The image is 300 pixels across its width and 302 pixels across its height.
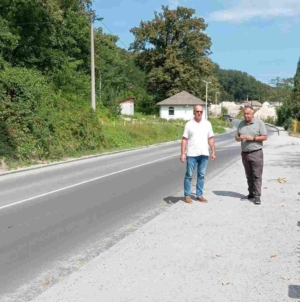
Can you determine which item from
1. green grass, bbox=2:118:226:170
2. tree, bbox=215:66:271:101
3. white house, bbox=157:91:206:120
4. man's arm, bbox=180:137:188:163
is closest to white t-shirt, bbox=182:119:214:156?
→ man's arm, bbox=180:137:188:163

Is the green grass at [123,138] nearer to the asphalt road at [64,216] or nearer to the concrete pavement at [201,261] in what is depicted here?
the asphalt road at [64,216]

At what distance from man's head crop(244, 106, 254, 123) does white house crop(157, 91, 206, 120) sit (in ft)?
217

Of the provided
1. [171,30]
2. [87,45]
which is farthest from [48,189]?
[171,30]

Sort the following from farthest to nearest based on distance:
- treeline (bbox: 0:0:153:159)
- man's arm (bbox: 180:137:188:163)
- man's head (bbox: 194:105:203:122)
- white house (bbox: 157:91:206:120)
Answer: white house (bbox: 157:91:206:120) < treeline (bbox: 0:0:153:159) < man's arm (bbox: 180:137:188:163) < man's head (bbox: 194:105:203:122)

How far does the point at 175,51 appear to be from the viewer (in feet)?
255

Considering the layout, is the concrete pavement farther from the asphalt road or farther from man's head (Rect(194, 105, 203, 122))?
man's head (Rect(194, 105, 203, 122))

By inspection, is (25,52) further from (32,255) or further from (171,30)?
(171,30)

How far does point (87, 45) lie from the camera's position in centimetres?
4344

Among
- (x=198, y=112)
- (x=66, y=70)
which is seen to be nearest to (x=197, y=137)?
(x=198, y=112)

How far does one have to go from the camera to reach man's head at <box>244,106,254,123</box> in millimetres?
8539

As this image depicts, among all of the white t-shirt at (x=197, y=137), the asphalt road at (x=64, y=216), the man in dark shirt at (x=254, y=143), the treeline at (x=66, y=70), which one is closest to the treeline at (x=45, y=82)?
the treeline at (x=66, y=70)

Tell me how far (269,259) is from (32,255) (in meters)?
3.03

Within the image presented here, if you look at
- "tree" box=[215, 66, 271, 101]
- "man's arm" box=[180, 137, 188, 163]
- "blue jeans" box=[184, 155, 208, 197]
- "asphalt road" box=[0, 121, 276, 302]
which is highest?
"tree" box=[215, 66, 271, 101]

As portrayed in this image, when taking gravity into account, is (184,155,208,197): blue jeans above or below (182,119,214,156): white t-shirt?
below
